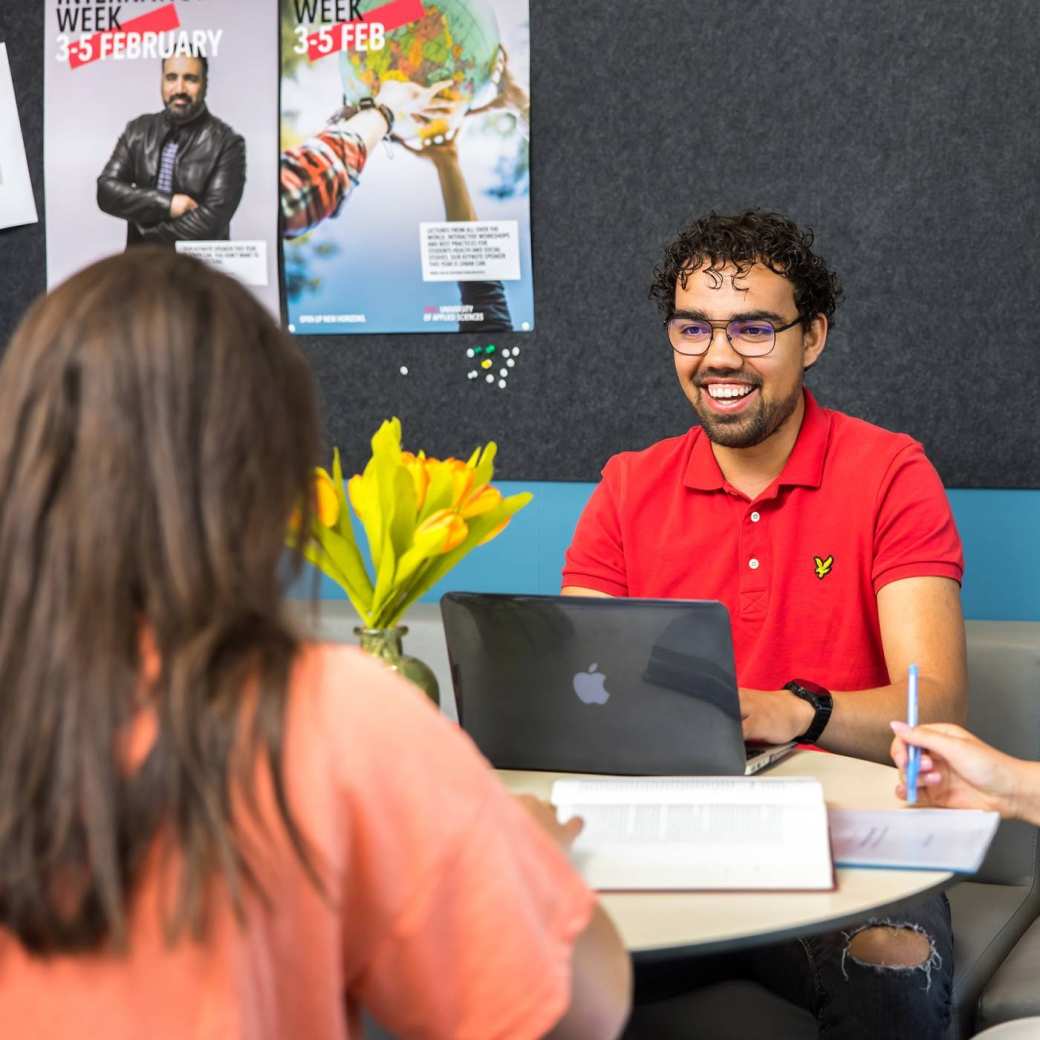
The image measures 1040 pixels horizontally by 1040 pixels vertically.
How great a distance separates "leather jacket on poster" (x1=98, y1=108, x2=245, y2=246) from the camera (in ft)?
7.98

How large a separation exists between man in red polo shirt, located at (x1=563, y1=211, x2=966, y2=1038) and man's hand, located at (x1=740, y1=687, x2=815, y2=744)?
0.04 metres

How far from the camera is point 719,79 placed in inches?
87.4

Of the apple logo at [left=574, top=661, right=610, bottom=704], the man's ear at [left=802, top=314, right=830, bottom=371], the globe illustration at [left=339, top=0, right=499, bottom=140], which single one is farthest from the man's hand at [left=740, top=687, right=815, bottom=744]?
the globe illustration at [left=339, top=0, right=499, bottom=140]

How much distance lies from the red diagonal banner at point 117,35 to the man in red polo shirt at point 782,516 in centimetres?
105

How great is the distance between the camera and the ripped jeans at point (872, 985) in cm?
137

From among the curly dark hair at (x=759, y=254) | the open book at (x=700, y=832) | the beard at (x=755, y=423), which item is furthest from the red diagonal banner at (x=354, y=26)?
the open book at (x=700, y=832)

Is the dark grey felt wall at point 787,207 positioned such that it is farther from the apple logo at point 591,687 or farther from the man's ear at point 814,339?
the apple logo at point 591,687

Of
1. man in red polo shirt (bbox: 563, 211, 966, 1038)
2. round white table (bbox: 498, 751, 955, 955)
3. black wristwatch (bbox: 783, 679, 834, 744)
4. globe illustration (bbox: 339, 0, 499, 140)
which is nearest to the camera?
round white table (bbox: 498, 751, 955, 955)

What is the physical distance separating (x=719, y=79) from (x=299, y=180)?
0.71 metres

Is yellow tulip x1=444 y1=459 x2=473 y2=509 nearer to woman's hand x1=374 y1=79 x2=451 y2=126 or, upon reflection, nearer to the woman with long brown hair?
the woman with long brown hair

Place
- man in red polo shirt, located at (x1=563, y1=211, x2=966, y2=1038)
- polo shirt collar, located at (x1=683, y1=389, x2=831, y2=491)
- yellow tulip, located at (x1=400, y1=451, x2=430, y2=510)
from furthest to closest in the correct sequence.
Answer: polo shirt collar, located at (x1=683, y1=389, x2=831, y2=491) → man in red polo shirt, located at (x1=563, y1=211, x2=966, y2=1038) → yellow tulip, located at (x1=400, y1=451, x2=430, y2=510)

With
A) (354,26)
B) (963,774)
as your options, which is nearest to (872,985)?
(963,774)

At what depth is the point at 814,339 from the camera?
1.96 m

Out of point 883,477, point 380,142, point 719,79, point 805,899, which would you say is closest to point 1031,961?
point 883,477
